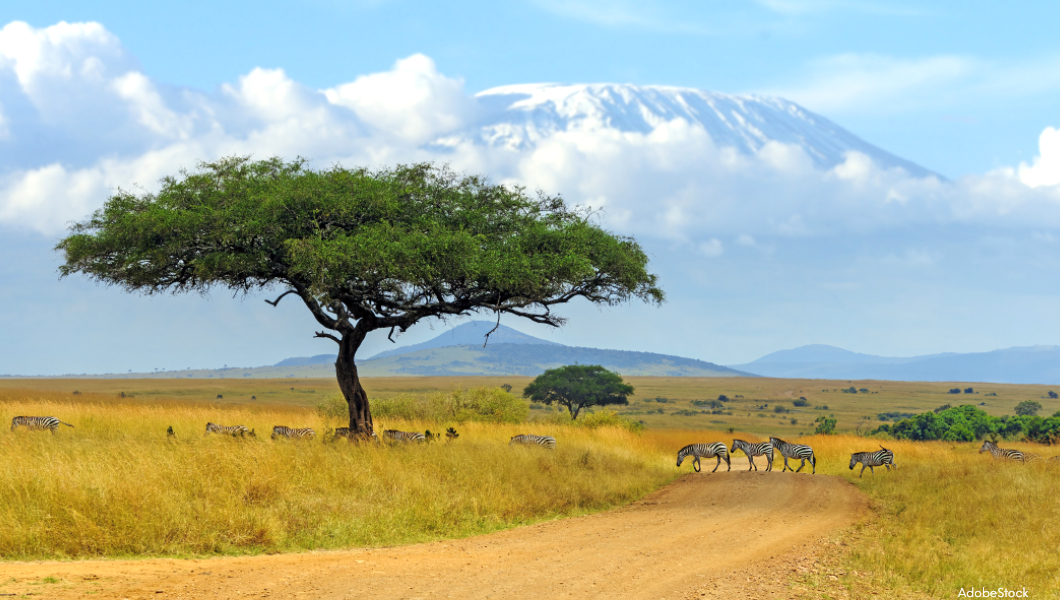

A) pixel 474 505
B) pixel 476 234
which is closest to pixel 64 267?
pixel 476 234

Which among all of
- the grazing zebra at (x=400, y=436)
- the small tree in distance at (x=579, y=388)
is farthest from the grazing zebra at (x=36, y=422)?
the small tree in distance at (x=579, y=388)

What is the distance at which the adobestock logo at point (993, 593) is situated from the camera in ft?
34.3

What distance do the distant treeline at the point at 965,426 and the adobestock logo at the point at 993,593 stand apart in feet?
188

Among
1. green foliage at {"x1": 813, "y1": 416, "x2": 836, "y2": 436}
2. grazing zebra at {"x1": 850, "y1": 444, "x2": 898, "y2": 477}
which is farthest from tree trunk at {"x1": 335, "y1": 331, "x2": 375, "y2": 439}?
green foliage at {"x1": 813, "y1": 416, "x2": 836, "y2": 436}

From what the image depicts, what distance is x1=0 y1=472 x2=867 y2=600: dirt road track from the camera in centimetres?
948

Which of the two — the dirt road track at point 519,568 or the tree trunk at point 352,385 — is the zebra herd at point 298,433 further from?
the dirt road track at point 519,568

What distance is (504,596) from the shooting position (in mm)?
9492

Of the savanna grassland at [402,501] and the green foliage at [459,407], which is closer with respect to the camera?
the savanna grassland at [402,501]

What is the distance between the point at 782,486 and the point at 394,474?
11.2m

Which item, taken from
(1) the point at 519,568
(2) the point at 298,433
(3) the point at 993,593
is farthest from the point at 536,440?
(3) the point at 993,593

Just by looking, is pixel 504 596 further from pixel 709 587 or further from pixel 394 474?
pixel 394 474

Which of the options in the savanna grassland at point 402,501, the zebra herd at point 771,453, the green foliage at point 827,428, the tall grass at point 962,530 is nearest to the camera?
the tall grass at point 962,530

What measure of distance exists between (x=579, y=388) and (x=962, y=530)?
244 feet

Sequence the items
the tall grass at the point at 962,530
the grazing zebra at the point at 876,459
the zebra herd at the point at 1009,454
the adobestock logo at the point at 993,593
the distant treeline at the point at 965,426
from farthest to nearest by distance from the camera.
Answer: the distant treeline at the point at 965,426 → the zebra herd at the point at 1009,454 → the grazing zebra at the point at 876,459 → the tall grass at the point at 962,530 → the adobestock logo at the point at 993,593
